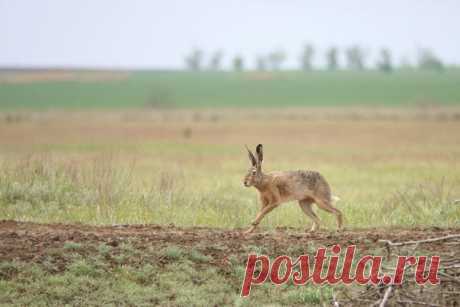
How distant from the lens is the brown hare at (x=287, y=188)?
1215 cm

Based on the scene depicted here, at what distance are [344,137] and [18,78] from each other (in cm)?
10534

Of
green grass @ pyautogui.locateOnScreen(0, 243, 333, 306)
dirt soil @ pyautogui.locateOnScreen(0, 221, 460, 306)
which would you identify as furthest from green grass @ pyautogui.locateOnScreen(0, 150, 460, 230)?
green grass @ pyautogui.locateOnScreen(0, 243, 333, 306)

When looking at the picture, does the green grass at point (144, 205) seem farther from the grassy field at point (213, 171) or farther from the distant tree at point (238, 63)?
the distant tree at point (238, 63)

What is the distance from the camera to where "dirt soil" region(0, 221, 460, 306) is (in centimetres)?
941

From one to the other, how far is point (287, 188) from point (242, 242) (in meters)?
1.80

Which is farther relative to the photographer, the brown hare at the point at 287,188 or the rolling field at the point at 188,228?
the brown hare at the point at 287,188

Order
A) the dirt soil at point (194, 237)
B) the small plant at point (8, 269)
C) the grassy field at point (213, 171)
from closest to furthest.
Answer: the small plant at point (8, 269) → the dirt soil at point (194, 237) → the grassy field at point (213, 171)

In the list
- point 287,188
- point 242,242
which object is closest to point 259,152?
point 287,188

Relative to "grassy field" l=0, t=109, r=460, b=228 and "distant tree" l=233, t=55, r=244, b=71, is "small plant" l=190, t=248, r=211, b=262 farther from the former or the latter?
"distant tree" l=233, t=55, r=244, b=71

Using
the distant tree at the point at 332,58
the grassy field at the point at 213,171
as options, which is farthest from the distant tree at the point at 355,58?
Result: the grassy field at the point at 213,171

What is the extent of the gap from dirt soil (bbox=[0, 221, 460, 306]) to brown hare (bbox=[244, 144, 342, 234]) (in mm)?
566

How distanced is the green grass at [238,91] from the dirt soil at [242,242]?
9189 cm

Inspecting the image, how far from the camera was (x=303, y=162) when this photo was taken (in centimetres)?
3033

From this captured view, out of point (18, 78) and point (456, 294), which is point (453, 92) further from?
point (456, 294)
